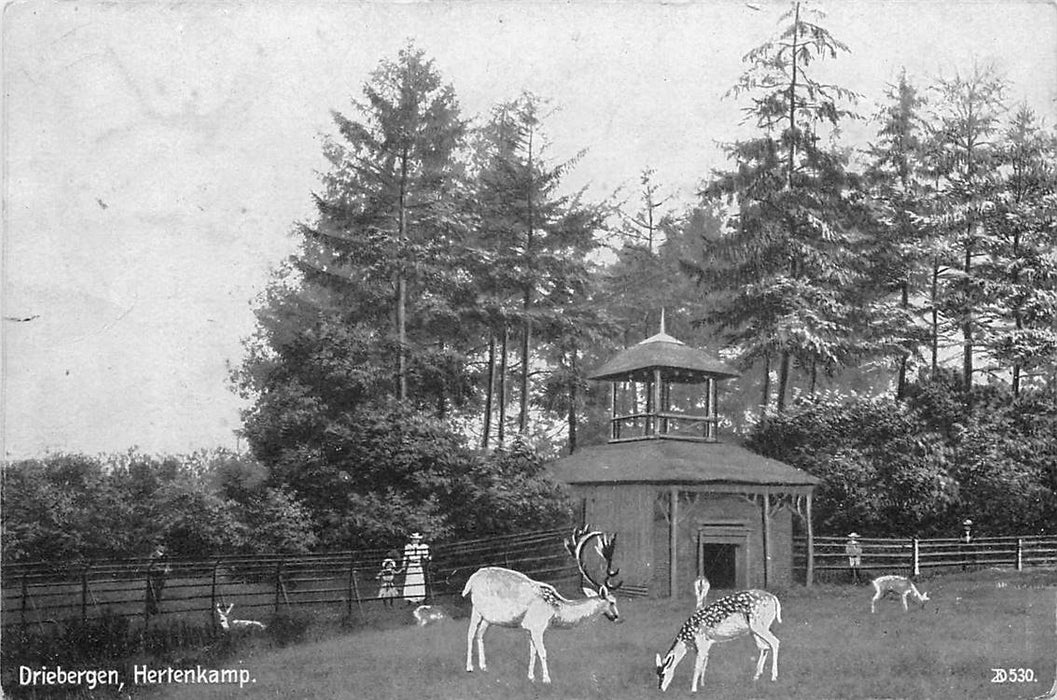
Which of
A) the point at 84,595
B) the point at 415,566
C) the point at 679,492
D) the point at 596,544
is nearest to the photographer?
the point at 84,595

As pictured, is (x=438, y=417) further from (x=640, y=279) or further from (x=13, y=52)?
(x=13, y=52)

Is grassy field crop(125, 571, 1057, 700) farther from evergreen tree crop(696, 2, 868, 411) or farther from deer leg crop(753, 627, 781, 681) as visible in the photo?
evergreen tree crop(696, 2, 868, 411)

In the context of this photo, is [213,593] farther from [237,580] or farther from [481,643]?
[481,643]

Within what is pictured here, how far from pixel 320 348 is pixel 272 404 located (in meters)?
1.19

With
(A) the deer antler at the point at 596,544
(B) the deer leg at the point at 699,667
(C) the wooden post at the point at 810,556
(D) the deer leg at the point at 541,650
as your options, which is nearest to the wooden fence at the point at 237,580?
(A) the deer antler at the point at 596,544

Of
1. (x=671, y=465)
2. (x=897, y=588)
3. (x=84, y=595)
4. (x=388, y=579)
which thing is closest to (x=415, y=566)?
(x=388, y=579)

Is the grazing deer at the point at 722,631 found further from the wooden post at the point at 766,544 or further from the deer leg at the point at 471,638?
the wooden post at the point at 766,544

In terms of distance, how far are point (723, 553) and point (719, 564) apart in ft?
0.54

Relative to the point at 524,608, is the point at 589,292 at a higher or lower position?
higher

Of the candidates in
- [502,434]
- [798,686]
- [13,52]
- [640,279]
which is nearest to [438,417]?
[502,434]

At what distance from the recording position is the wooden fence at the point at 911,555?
1603 cm

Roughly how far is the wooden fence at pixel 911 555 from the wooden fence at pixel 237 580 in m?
4.68

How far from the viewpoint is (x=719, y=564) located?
47.5 feet

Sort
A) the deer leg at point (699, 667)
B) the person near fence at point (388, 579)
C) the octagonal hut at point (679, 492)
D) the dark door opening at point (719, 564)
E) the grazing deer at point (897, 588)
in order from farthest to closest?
the dark door opening at point (719, 564), the octagonal hut at point (679, 492), the person near fence at point (388, 579), the grazing deer at point (897, 588), the deer leg at point (699, 667)
